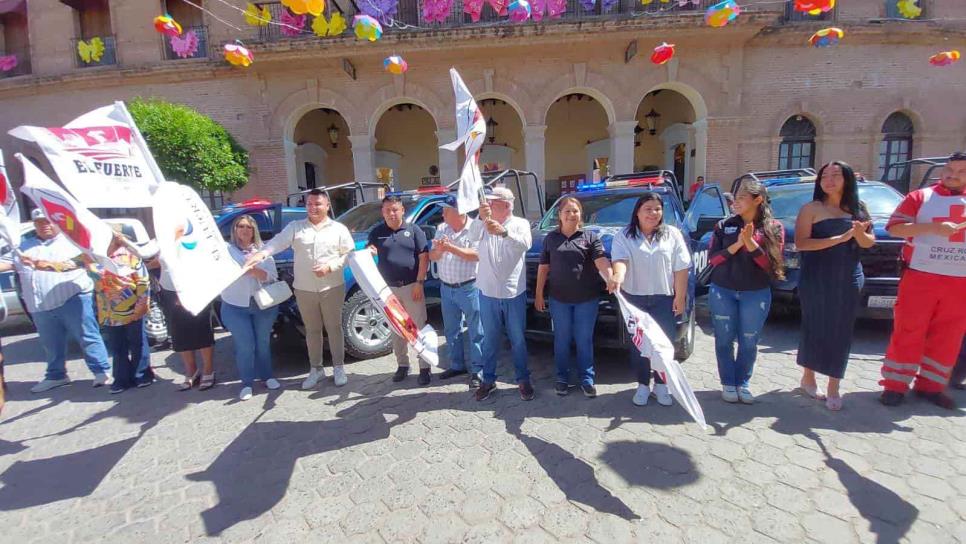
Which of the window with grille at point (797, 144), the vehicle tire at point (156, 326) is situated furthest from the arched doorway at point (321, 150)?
the window with grille at point (797, 144)

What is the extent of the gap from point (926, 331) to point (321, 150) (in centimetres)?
1725

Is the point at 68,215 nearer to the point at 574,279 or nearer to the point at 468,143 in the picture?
the point at 468,143

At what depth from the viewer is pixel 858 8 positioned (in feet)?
43.5

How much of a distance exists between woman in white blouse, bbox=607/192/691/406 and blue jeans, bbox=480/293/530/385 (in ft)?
2.59

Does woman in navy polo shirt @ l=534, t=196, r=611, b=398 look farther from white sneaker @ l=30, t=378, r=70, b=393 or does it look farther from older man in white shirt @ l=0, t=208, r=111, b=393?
white sneaker @ l=30, t=378, r=70, b=393

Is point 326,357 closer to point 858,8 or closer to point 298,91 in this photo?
point 298,91

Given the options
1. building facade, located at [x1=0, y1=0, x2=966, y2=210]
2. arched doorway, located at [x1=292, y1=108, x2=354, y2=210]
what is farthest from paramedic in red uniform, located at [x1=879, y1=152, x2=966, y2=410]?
arched doorway, located at [x1=292, y1=108, x2=354, y2=210]

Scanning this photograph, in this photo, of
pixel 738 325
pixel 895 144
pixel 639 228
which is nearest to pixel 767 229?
pixel 738 325

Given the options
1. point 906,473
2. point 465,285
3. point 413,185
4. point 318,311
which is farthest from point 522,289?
point 413,185

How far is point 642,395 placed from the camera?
3.56 meters

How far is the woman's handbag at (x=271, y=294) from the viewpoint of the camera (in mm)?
3883

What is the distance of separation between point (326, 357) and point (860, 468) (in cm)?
471

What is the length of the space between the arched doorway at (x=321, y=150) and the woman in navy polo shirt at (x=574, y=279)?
41.1 feet

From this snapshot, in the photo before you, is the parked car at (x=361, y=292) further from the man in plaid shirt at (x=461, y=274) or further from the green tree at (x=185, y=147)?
the green tree at (x=185, y=147)
